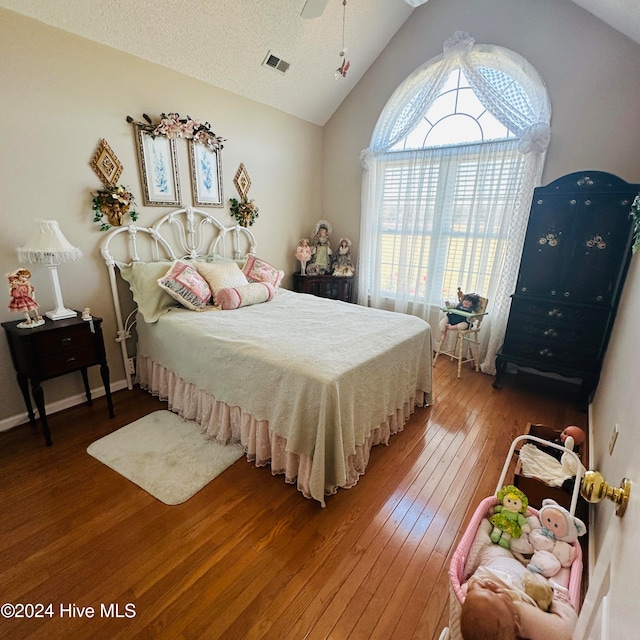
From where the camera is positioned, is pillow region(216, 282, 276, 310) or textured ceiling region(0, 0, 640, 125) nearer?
textured ceiling region(0, 0, 640, 125)

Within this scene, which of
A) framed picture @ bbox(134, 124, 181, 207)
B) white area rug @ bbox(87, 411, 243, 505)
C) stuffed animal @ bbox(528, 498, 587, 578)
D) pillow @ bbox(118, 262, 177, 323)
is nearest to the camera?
stuffed animal @ bbox(528, 498, 587, 578)

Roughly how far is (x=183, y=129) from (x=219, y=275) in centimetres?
127

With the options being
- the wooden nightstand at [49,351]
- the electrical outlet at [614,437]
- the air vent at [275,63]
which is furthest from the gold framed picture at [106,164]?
the electrical outlet at [614,437]

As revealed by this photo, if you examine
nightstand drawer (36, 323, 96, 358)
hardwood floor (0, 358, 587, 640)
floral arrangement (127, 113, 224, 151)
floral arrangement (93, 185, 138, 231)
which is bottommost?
hardwood floor (0, 358, 587, 640)

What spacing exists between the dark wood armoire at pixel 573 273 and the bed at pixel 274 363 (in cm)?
112

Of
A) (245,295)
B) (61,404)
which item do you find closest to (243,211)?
(245,295)

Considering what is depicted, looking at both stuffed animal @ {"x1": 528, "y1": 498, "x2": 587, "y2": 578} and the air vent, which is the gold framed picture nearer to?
the air vent

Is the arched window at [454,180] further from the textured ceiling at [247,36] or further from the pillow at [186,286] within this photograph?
the pillow at [186,286]

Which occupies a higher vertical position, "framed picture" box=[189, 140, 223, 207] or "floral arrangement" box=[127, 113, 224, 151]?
"floral arrangement" box=[127, 113, 224, 151]

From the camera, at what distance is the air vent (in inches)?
120

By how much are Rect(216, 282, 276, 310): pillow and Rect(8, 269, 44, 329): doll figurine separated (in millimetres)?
1190

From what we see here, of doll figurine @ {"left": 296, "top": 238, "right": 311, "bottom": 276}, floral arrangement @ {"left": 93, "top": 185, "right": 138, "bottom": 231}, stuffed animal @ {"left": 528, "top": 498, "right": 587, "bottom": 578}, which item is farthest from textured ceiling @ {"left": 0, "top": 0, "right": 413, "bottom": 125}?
stuffed animal @ {"left": 528, "top": 498, "right": 587, "bottom": 578}

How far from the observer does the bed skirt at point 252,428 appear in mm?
1894

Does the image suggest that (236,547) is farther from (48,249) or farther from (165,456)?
(48,249)
